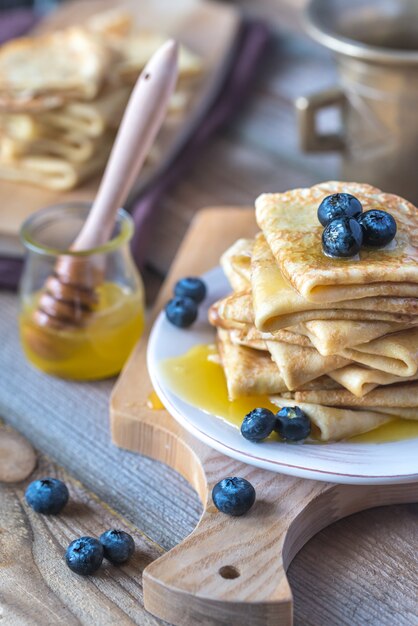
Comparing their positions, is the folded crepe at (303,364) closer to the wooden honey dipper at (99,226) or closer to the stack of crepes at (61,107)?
the wooden honey dipper at (99,226)

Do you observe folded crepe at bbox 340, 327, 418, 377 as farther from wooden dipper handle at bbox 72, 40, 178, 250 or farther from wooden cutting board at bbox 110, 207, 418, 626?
wooden dipper handle at bbox 72, 40, 178, 250

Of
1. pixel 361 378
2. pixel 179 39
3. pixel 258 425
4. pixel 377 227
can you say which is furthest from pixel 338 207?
pixel 179 39

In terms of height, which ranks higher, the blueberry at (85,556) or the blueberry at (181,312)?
the blueberry at (181,312)

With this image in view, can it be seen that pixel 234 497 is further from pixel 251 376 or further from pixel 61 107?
pixel 61 107

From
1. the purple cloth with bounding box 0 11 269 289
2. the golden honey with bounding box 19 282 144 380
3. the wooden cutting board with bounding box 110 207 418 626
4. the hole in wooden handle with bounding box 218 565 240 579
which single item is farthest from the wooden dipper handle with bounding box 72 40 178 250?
the hole in wooden handle with bounding box 218 565 240 579

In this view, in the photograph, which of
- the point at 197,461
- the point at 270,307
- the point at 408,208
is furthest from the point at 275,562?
the point at 408,208

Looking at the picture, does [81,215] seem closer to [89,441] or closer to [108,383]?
[108,383]

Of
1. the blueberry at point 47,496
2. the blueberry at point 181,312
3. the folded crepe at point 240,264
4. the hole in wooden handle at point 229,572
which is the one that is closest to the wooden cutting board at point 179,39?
the blueberry at point 181,312
